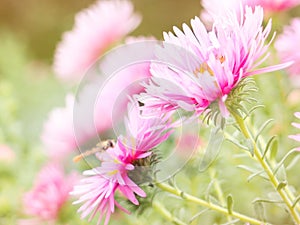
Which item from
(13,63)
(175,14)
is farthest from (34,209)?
(175,14)

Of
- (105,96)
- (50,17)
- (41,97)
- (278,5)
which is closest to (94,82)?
(105,96)

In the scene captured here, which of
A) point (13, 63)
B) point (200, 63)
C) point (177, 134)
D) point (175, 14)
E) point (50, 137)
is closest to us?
point (200, 63)

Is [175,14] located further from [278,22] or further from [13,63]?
[278,22]

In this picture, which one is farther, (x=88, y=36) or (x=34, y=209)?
(x=88, y=36)

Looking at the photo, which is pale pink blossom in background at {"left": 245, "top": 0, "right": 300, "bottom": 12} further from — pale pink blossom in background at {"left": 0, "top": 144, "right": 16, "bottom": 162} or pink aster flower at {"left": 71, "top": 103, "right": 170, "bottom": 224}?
pale pink blossom in background at {"left": 0, "top": 144, "right": 16, "bottom": 162}

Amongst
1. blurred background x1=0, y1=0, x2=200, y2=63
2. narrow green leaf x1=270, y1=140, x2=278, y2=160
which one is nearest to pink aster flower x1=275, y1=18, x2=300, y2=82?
narrow green leaf x1=270, y1=140, x2=278, y2=160

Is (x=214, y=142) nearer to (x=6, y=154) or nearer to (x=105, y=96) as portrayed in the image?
(x=105, y=96)

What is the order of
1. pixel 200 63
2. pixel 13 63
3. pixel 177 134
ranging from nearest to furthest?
pixel 200 63
pixel 177 134
pixel 13 63
